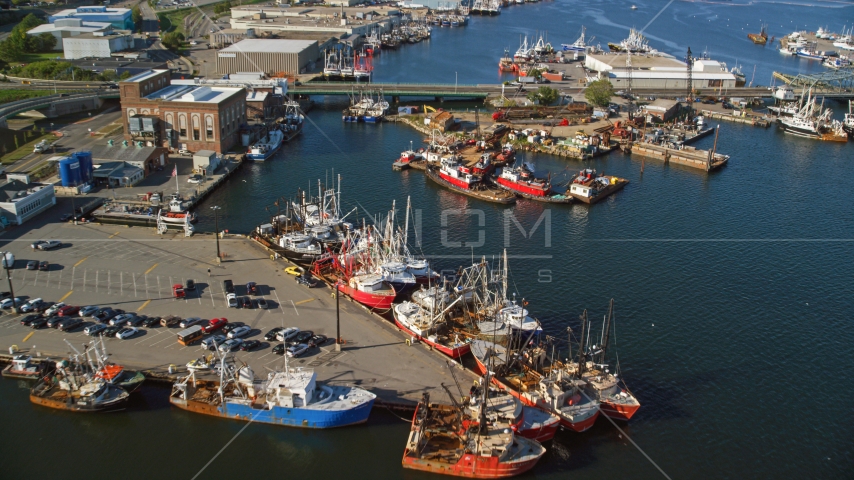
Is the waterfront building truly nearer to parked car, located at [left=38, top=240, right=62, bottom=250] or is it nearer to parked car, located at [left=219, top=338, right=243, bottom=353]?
parked car, located at [left=38, top=240, right=62, bottom=250]

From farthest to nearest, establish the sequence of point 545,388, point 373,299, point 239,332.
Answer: point 373,299
point 239,332
point 545,388

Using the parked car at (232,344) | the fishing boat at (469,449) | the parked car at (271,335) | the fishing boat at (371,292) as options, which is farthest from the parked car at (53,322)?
the fishing boat at (469,449)

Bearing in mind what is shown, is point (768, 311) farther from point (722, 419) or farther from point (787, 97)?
point (787, 97)

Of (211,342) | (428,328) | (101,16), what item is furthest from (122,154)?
(101,16)

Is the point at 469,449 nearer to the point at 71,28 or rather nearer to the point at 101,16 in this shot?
the point at 71,28

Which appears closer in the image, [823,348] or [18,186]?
[823,348]

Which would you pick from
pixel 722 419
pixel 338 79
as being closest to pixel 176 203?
pixel 722 419
